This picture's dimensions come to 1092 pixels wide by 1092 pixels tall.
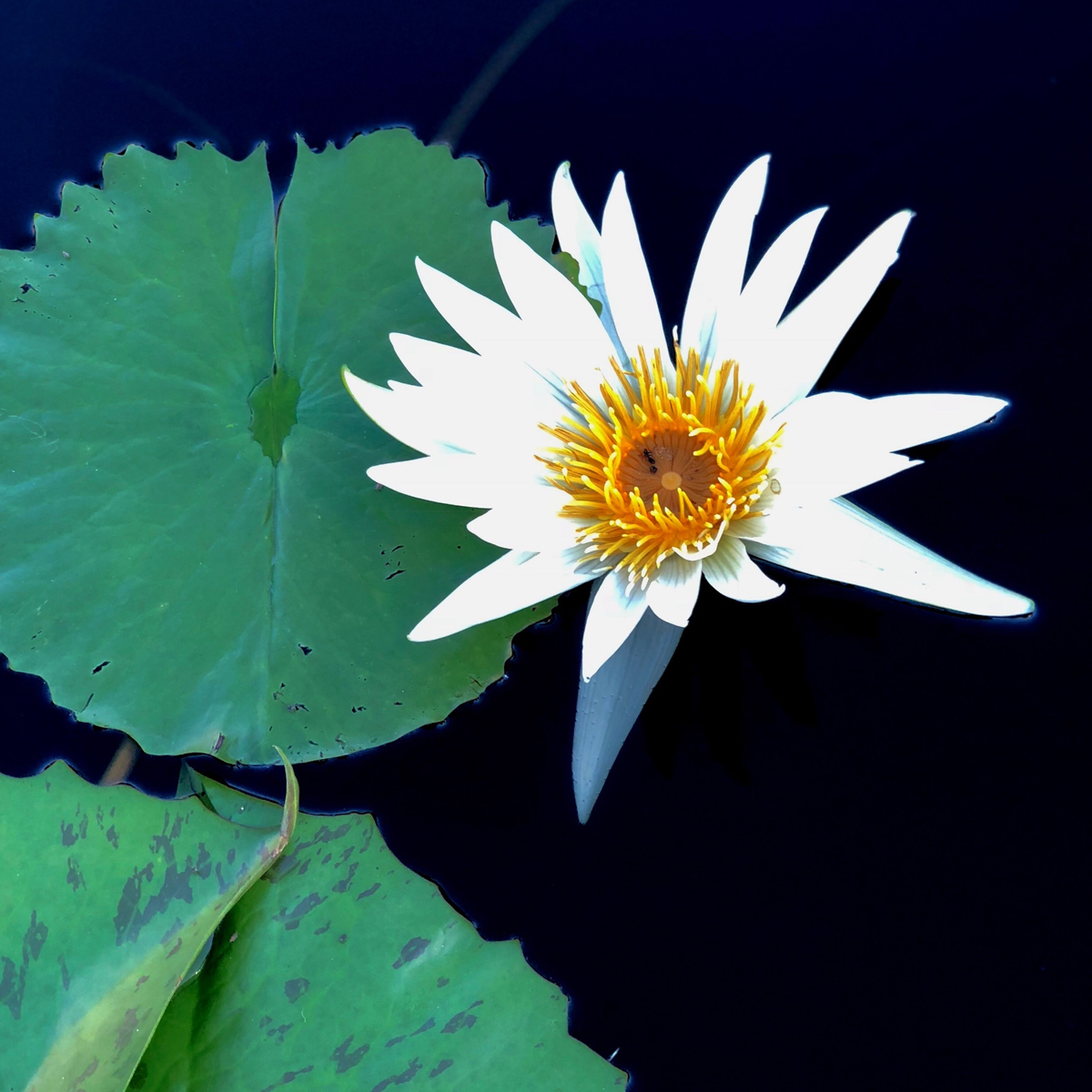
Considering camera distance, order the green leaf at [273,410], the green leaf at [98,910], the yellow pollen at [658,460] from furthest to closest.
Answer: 1. the green leaf at [273,410]
2. the yellow pollen at [658,460]
3. the green leaf at [98,910]

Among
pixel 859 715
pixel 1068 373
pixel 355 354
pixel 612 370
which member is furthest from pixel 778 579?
pixel 355 354

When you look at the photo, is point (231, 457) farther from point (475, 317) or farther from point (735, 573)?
point (735, 573)

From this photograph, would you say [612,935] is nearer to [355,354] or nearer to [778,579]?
[778,579]

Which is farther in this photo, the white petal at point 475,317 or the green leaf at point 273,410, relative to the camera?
the green leaf at point 273,410

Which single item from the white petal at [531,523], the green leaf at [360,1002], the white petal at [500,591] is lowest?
the green leaf at [360,1002]

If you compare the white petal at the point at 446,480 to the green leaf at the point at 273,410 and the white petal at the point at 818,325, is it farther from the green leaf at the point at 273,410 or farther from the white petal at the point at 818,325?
the white petal at the point at 818,325

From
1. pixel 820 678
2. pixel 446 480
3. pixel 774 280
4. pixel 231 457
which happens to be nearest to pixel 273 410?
pixel 231 457

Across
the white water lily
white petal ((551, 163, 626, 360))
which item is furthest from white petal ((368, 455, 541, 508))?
white petal ((551, 163, 626, 360))

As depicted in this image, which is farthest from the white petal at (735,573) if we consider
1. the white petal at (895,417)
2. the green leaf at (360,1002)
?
the green leaf at (360,1002)
